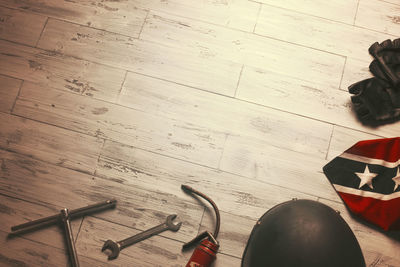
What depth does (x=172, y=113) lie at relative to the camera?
166cm

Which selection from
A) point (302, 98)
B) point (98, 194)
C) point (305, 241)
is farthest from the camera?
point (302, 98)

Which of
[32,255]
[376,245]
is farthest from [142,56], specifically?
[376,245]

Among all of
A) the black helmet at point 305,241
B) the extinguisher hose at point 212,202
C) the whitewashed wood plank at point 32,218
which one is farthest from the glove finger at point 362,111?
the whitewashed wood plank at point 32,218

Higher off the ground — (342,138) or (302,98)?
(302,98)

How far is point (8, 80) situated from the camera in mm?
1719

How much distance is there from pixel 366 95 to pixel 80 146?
1528 millimetres

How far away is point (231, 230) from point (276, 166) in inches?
15.7

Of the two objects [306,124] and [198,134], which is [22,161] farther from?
[306,124]

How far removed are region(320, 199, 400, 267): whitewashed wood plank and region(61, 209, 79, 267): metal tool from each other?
133cm

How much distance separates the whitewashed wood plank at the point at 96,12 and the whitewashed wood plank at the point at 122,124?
449 mm

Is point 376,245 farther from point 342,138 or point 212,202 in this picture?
point 212,202

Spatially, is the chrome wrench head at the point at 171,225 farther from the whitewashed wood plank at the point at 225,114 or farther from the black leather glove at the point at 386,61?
the black leather glove at the point at 386,61

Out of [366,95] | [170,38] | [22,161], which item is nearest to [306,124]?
[366,95]

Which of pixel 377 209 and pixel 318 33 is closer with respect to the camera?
pixel 377 209
